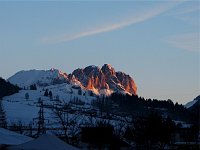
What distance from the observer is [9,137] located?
19.5 metres

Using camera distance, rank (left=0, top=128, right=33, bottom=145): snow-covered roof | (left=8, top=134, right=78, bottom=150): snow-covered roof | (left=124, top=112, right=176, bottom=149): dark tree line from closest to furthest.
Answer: (left=8, top=134, right=78, bottom=150): snow-covered roof
(left=0, top=128, right=33, bottom=145): snow-covered roof
(left=124, top=112, right=176, bottom=149): dark tree line

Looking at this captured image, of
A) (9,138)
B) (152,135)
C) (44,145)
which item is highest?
(9,138)

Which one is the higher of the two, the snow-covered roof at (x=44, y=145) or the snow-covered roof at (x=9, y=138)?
the snow-covered roof at (x=9, y=138)

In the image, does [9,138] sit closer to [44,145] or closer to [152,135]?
[44,145]

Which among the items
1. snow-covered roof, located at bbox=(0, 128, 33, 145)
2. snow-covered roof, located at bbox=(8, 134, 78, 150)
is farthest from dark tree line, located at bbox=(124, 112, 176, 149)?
snow-covered roof, located at bbox=(8, 134, 78, 150)

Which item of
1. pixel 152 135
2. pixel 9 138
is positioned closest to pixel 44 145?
pixel 9 138

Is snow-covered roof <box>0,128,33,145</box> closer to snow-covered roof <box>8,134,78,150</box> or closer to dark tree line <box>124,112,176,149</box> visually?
snow-covered roof <box>8,134,78,150</box>

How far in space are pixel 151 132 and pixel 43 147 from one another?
3705cm

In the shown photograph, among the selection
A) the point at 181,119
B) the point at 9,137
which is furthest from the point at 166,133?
the point at 181,119

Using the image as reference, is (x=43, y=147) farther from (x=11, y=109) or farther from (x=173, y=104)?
(x=173, y=104)

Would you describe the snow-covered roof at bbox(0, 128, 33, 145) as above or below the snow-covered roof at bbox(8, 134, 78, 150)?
above

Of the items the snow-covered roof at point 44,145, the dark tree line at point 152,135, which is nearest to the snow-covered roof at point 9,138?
the snow-covered roof at point 44,145

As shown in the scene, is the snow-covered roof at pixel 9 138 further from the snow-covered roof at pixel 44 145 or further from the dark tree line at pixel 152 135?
the dark tree line at pixel 152 135

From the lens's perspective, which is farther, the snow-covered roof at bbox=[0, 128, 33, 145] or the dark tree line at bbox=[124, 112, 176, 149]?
the dark tree line at bbox=[124, 112, 176, 149]
